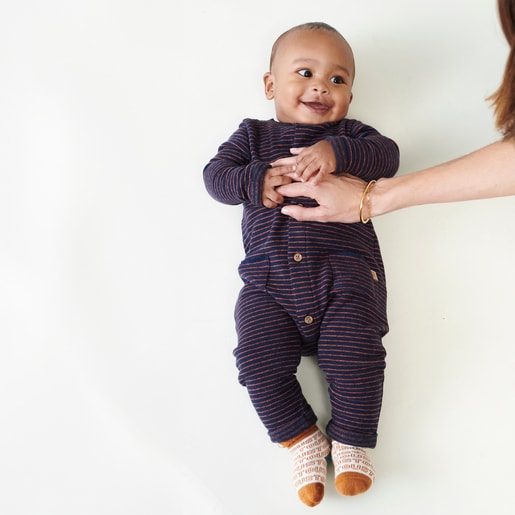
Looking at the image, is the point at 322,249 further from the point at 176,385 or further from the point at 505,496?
the point at 505,496

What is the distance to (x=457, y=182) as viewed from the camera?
1.20m

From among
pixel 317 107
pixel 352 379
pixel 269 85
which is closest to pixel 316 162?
pixel 317 107

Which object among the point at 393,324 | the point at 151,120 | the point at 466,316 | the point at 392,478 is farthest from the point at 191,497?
the point at 151,120

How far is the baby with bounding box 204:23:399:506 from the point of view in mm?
1197

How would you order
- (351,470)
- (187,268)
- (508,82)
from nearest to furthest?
(508,82)
(351,470)
(187,268)

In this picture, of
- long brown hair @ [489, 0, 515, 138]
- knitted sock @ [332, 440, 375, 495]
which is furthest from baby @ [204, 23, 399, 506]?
long brown hair @ [489, 0, 515, 138]

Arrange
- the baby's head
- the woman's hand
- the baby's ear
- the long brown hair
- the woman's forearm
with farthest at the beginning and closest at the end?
the baby's ear → the baby's head → the woman's hand → the woman's forearm → the long brown hair

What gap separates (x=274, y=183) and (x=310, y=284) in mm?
225

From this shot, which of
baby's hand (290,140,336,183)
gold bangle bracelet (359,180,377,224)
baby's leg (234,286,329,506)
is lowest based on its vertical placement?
baby's leg (234,286,329,506)

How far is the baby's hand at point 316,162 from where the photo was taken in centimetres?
124

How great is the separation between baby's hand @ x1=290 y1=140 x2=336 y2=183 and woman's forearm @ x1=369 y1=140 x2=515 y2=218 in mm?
114

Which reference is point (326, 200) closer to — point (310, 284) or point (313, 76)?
point (310, 284)

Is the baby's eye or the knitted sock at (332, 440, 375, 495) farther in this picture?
the baby's eye

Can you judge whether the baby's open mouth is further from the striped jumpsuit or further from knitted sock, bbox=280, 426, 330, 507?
knitted sock, bbox=280, 426, 330, 507
